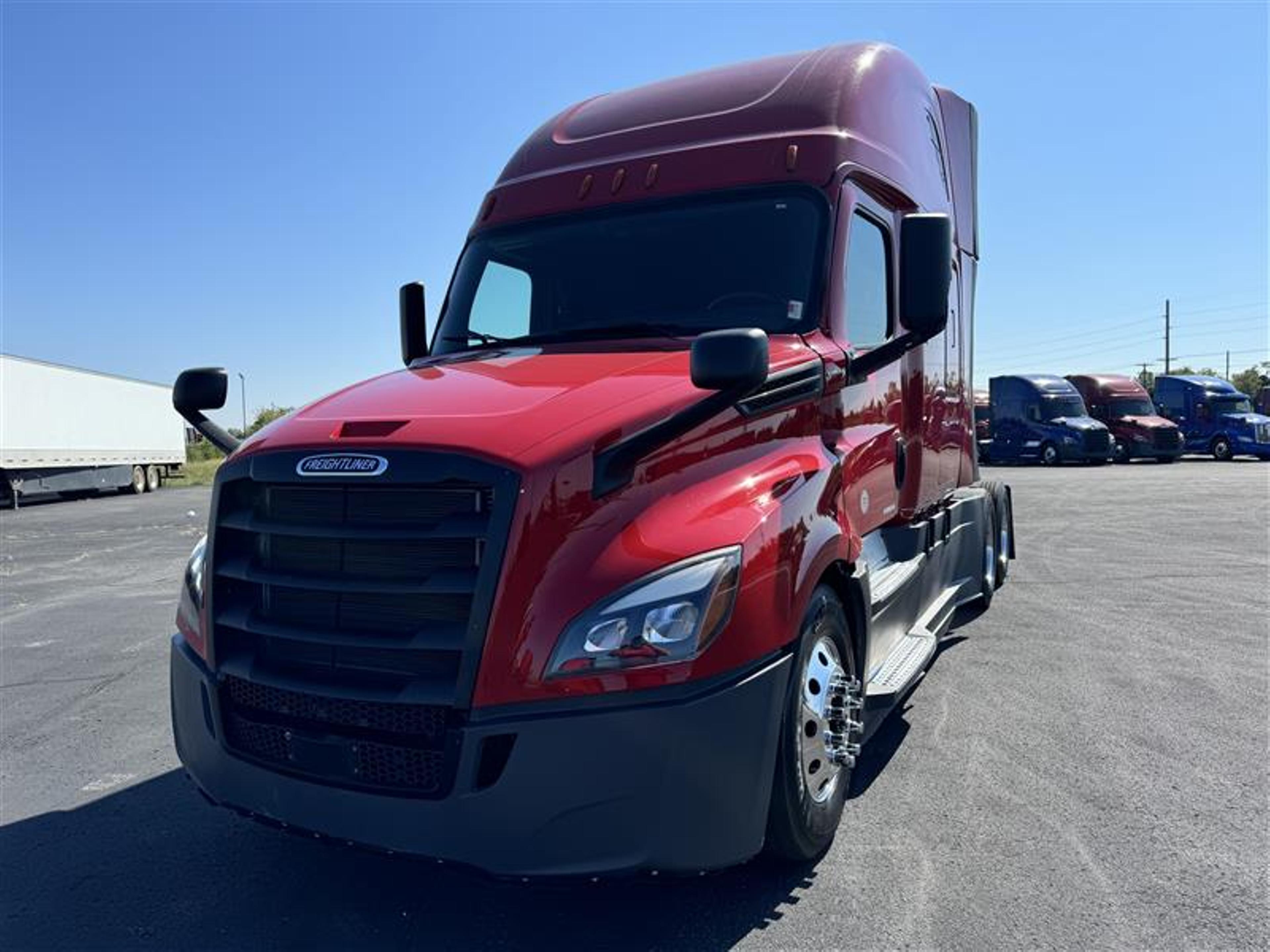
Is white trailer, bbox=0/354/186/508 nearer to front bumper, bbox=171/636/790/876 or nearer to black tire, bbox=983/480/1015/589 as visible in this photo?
black tire, bbox=983/480/1015/589

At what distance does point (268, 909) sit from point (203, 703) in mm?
747

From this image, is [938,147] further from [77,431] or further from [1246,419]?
[1246,419]

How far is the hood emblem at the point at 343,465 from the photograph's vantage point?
2.95 metres

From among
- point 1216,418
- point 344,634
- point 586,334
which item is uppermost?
point 586,334

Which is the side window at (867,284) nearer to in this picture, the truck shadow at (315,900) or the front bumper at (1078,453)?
the truck shadow at (315,900)

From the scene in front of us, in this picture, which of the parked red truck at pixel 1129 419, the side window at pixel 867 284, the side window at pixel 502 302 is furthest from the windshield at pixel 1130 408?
the side window at pixel 502 302

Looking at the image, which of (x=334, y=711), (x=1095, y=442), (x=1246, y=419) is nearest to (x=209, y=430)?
(x=334, y=711)

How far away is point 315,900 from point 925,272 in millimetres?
3352

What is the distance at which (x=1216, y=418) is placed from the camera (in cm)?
3316

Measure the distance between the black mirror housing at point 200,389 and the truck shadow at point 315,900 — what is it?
179 cm

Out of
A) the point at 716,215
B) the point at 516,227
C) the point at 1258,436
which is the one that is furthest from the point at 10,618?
the point at 1258,436

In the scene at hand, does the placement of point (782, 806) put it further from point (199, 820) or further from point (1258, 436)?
point (1258, 436)

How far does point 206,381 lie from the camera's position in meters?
4.16

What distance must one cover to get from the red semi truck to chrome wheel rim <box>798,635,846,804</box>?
0.02 metres
